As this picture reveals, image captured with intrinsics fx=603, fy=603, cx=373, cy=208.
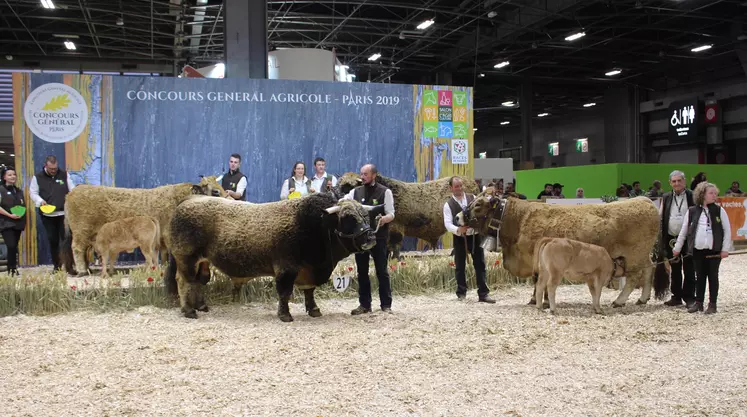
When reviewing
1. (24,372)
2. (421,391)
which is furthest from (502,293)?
(24,372)

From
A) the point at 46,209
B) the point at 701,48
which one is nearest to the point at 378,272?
the point at 46,209

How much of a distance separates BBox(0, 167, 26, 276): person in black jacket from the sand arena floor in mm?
2580

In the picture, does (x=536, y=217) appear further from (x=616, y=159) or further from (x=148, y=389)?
(x=616, y=159)

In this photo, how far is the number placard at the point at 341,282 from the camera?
752 centimetres

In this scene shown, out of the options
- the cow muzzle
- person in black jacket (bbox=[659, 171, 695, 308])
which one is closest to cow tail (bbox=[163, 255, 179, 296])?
the cow muzzle

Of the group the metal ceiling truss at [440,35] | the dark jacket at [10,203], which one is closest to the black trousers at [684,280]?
the dark jacket at [10,203]

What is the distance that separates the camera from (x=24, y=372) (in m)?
4.57

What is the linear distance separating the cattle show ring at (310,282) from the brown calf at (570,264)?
0.07 feet

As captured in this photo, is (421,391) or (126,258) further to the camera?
(126,258)

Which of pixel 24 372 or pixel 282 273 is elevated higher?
pixel 282 273

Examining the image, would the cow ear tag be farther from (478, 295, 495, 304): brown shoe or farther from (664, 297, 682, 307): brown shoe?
(664, 297, 682, 307): brown shoe

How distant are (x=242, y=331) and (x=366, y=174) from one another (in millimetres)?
2083

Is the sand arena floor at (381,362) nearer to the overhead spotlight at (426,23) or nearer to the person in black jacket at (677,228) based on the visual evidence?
the person in black jacket at (677,228)

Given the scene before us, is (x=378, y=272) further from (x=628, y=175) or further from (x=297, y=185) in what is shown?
(x=628, y=175)
